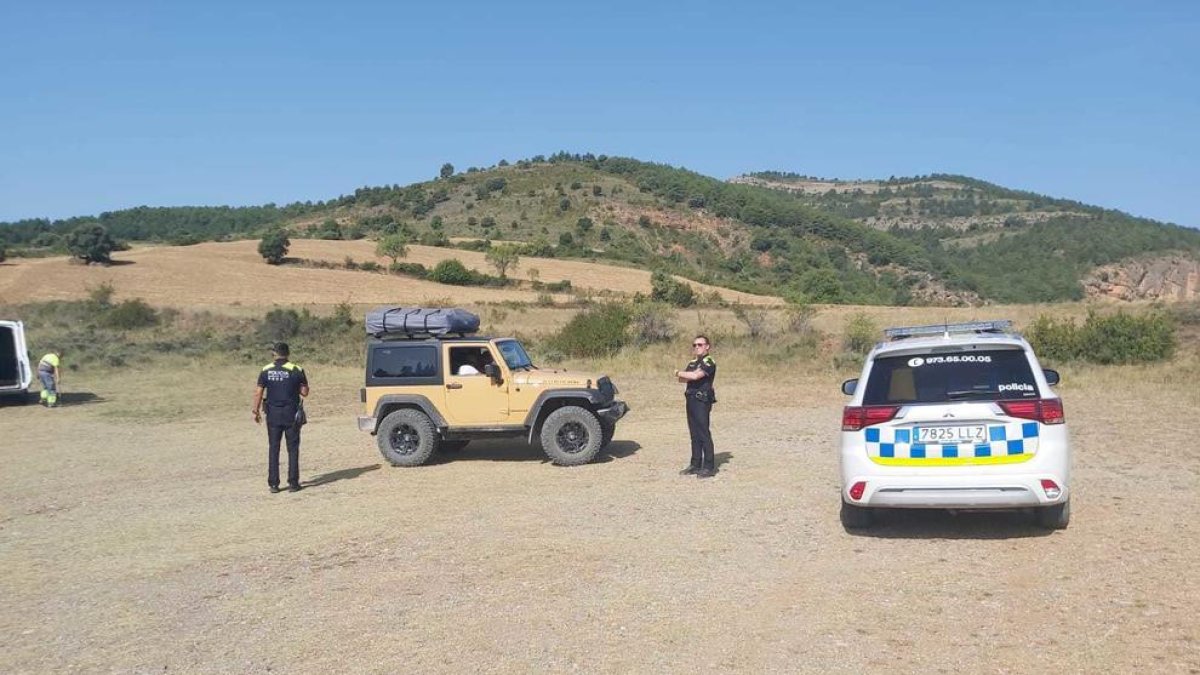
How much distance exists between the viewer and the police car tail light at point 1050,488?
7.00 metres

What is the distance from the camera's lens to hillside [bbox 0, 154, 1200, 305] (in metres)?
94.2

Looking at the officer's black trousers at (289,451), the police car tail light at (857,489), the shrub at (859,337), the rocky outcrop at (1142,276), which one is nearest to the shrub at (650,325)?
the shrub at (859,337)

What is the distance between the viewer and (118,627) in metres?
6.22

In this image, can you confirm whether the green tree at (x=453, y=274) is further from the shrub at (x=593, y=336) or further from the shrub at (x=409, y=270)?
the shrub at (x=593, y=336)

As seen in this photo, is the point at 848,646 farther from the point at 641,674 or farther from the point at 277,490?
the point at 277,490

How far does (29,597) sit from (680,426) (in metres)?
10.5

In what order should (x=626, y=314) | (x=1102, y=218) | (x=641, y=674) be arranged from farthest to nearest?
(x=1102, y=218) < (x=626, y=314) < (x=641, y=674)

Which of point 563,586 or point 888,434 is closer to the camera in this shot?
point 563,586

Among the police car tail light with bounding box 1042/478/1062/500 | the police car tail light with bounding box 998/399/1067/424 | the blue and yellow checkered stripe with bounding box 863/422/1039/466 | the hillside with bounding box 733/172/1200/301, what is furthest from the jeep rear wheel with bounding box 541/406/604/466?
the hillside with bounding box 733/172/1200/301

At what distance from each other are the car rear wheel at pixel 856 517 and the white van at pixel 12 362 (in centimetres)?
2013

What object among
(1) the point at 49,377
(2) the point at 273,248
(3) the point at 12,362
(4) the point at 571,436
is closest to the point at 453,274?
(2) the point at 273,248

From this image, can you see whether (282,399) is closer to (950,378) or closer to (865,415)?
(865,415)

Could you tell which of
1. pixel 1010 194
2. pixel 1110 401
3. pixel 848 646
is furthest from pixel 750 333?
pixel 1010 194

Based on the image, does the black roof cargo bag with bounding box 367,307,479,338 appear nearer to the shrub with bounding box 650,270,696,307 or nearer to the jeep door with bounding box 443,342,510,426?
the jeep door with bounding box 443,342,510,426
